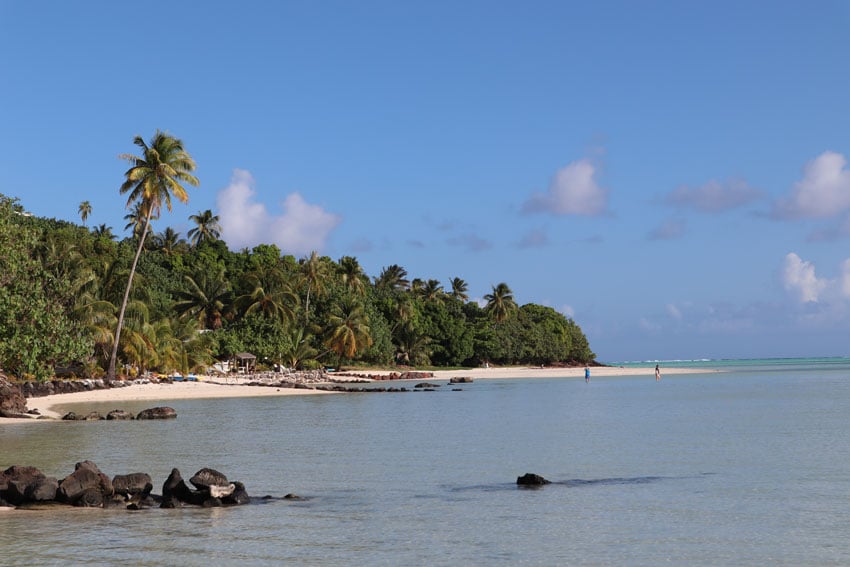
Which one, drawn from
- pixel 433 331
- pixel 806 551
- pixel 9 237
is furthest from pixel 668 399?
pixel 433 331

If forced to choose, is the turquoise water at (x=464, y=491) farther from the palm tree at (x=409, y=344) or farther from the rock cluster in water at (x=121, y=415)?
the palm tree at (x=409, y=344)

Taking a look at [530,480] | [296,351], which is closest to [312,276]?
[296,351]

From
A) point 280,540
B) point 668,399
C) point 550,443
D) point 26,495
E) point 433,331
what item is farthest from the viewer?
point 433,331

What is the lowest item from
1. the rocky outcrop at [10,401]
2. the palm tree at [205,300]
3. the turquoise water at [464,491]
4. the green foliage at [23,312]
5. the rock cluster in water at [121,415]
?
the turquoise water at [464,491]

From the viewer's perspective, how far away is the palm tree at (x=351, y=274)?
332 feet

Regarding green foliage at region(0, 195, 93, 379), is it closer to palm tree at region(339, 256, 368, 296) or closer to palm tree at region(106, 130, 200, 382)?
palm tree at region(106, 130, 200, 382)

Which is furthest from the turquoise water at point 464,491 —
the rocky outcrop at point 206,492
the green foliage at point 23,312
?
the green foliage at point 23,312

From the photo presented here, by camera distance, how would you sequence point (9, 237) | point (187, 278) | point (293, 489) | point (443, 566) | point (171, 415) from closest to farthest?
point (443, 566), point (293, 489), point (9, 237), point (171, 415), point (187, 278)

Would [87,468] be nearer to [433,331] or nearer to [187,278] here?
[187,278]

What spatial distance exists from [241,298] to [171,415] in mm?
45805

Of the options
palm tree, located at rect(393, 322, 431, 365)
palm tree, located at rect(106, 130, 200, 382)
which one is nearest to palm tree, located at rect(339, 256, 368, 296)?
palm tree, located at rect(393, 322, 431, 365)

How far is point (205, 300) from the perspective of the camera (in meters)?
82.4

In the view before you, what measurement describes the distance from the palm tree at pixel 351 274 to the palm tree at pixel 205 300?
18.6 meters

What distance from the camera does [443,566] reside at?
11.6 m
